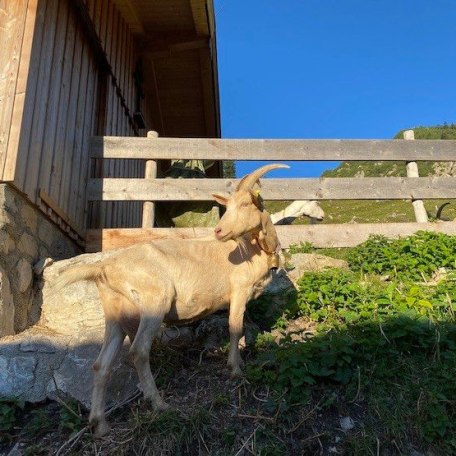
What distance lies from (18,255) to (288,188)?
427cm

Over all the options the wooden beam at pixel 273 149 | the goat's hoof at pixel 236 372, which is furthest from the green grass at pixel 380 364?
the wooden beam at pixel 273 149

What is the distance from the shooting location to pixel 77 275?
3955 millimetres

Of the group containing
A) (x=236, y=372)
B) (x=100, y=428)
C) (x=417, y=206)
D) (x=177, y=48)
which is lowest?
(x=100, y=428)

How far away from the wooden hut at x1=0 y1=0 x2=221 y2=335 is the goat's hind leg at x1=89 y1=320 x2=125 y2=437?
1.44 metres

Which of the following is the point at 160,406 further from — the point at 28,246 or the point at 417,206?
the point at 417,206

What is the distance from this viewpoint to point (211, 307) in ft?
14.8

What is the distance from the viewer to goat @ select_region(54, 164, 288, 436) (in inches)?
152

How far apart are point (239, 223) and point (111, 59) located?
6.49 meters

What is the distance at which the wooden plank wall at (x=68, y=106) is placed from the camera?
5629 mm

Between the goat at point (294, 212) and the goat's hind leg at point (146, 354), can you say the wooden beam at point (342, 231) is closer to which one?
the goat at point (294, 212)

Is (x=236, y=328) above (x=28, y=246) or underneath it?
underneath

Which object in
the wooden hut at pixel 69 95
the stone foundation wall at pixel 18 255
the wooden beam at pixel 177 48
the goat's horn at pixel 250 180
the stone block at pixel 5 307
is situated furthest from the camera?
the wooden beam at pixel 177 48

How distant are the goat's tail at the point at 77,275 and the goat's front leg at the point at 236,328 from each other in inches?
53.0

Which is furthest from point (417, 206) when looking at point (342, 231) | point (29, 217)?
point (29, 217)
